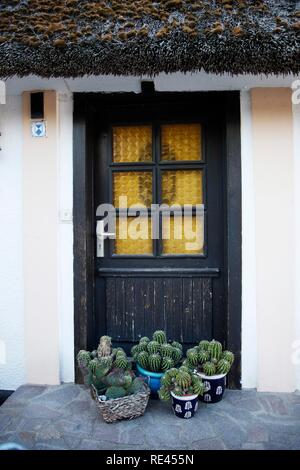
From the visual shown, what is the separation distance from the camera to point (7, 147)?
2.68 meters

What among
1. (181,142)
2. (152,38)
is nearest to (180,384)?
(181,142)

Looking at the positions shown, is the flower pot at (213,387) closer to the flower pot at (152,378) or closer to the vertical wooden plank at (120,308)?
the flower pot at (152,378)

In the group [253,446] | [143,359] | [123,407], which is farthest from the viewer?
[143,359]

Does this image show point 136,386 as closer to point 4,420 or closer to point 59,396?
point 59,396

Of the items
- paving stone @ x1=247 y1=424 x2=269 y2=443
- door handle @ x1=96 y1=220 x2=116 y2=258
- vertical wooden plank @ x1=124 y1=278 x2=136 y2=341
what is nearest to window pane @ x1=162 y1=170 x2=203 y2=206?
Answer: door handle @ x1=96 y1=220 x2=116 y2=258

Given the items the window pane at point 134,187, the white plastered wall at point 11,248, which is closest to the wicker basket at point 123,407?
the white plastered wall at point 11,248

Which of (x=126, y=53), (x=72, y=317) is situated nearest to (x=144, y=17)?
(x=126, y=53)

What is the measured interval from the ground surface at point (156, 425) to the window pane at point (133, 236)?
1166 millimetres

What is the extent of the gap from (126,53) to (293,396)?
269 cm

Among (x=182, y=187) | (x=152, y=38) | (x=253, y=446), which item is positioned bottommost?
(x=253, y=446)

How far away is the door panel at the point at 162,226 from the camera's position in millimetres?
2756

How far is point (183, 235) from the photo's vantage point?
2.80 m

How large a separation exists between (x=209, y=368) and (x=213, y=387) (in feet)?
0.57

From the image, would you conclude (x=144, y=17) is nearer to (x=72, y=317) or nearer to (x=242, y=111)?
(x=242, y=111)
